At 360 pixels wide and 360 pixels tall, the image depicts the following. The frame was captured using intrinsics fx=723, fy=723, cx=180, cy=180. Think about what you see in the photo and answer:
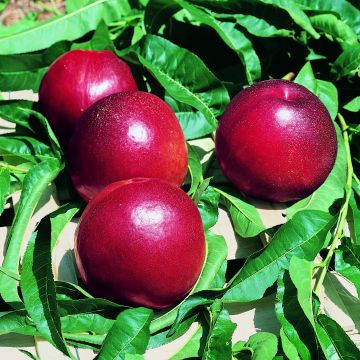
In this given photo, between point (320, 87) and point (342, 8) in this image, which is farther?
point (342, 8)

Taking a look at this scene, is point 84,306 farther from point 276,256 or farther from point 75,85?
point 75,85

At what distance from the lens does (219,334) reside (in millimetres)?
1274

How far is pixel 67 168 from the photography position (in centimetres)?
168

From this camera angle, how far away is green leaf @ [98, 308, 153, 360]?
47.9 inches

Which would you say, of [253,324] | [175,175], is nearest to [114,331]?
[253,324]

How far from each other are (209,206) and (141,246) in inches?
11.2

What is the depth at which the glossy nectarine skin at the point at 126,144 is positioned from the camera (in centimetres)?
150

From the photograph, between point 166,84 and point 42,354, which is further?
point 166,84

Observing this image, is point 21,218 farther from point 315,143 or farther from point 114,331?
point 315,143

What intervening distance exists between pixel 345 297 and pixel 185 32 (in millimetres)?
949

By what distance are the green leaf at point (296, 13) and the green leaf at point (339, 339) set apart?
2.64 ft

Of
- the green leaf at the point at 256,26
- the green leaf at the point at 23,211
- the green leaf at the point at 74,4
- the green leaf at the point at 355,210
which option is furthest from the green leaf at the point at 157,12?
the green leaf at the point at 355,210

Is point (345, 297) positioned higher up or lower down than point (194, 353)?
lower down

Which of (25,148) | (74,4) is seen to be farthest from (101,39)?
(25,148)
